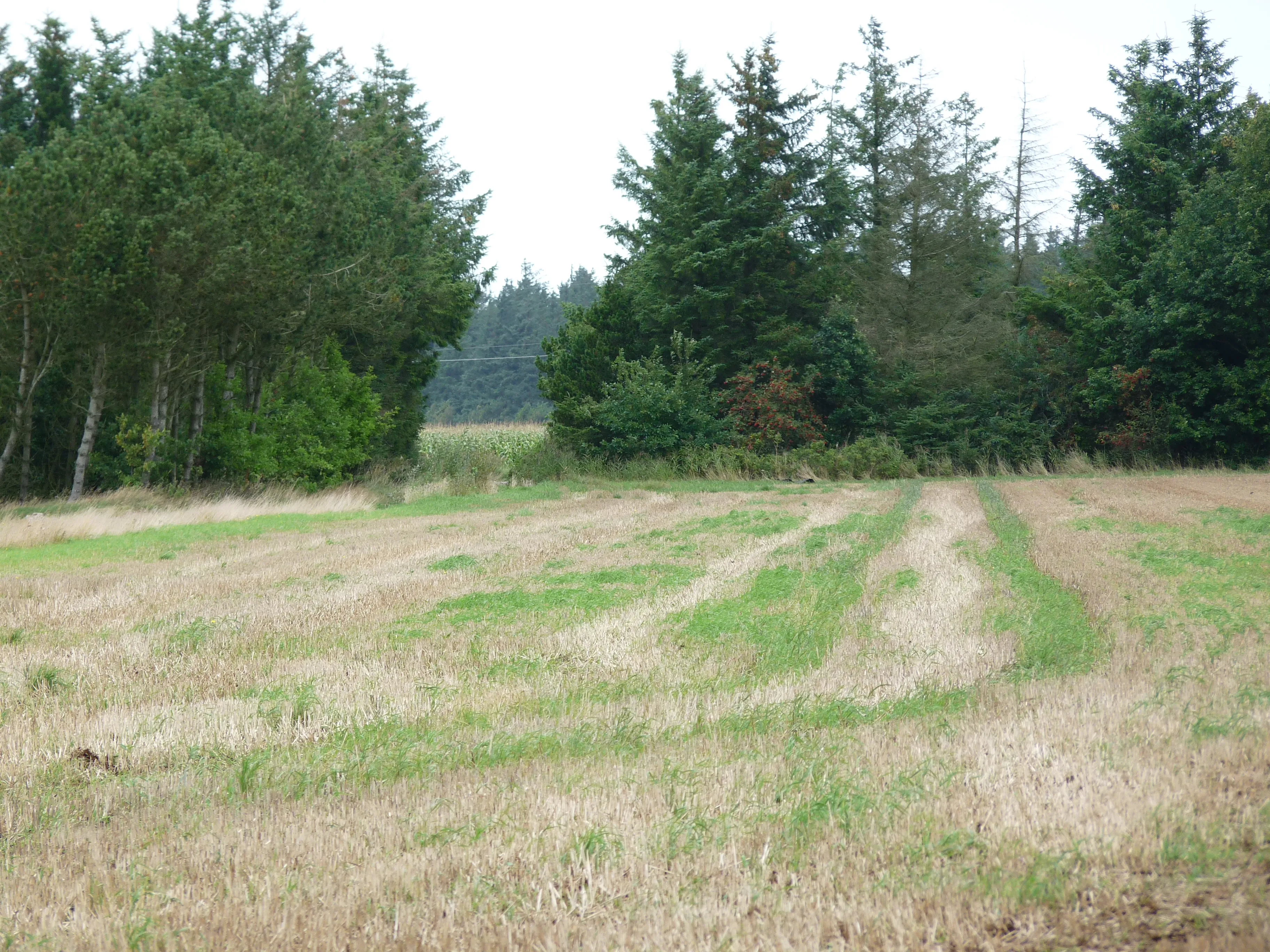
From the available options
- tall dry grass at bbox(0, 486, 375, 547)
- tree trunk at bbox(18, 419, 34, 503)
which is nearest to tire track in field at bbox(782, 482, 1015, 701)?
tall dry grass at bbox(0, 486, 375, 547)

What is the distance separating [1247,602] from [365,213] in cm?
3020

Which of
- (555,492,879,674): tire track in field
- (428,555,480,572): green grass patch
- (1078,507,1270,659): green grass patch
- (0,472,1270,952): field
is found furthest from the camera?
(428,555,480,572): green grass patch

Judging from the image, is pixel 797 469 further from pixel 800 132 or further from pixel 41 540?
pixel 41 540

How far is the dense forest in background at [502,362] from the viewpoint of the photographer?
114 m

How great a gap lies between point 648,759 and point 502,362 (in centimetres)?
11596

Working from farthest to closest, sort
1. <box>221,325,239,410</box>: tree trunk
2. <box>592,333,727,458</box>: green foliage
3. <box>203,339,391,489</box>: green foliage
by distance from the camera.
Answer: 1. <box>592,333,727,458</box>: green foliage
2. <box>221,325,239,410</box>: tree trunk
3. <box>203,339,391,489</box>: green foliage

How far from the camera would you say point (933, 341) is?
4278cm

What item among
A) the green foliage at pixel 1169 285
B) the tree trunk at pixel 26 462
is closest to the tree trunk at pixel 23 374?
the tree trunk at pixel 26 462

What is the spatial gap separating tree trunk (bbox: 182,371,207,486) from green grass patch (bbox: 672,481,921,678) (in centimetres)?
2110

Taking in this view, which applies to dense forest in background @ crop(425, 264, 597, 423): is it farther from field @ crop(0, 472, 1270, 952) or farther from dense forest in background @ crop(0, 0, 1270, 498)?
field @ crop(0, 472, 1270, 952)

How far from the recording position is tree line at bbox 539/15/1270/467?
36000mm

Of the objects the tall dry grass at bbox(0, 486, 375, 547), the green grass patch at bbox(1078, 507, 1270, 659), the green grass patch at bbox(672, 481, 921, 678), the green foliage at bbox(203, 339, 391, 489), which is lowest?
the tall dry grass at bbox(0, 486, 375, 547)

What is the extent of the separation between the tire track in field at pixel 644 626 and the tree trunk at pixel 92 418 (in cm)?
1981

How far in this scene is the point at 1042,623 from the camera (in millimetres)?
8844
